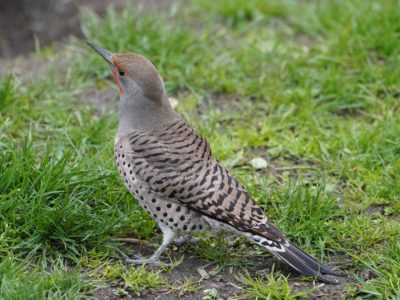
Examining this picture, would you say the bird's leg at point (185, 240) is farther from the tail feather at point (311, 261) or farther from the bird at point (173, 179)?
the tail feather at point (311, 261)

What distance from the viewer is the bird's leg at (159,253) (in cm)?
486

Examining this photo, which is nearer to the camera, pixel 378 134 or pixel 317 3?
pixel 378 134

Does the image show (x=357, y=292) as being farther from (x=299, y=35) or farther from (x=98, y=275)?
(x=299, y=35)

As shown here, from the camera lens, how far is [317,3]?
322 inches

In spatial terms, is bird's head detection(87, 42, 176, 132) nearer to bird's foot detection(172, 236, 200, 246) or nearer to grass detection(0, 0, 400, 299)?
grass detection(0, 0, 400, 299)

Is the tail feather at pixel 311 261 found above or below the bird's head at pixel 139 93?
below

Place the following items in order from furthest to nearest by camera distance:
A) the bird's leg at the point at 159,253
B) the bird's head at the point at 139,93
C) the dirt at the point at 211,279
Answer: the bird's head at the point at 139,93, the bird's leg at the point at 159,253, the dirt at the point at 211,279

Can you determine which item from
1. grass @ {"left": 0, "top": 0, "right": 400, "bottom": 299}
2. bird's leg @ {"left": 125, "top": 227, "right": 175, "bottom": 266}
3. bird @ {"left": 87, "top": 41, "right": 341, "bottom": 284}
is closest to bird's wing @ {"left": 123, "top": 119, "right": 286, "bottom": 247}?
bird @ {"left": 87, "top": 41, "right": 341, "bottom": 284}

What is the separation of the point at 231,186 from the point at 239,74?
240 centimetres

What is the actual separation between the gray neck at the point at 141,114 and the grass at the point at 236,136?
44 cm

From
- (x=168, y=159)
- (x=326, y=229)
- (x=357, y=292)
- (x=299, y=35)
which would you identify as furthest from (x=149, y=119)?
(x=299, y=35)

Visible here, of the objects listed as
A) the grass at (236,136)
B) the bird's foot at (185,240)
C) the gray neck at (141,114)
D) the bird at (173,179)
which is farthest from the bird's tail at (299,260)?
the gray neck at (141,114)

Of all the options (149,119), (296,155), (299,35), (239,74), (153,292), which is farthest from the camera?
(299,35)

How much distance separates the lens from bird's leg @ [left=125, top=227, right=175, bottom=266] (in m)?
4.86
